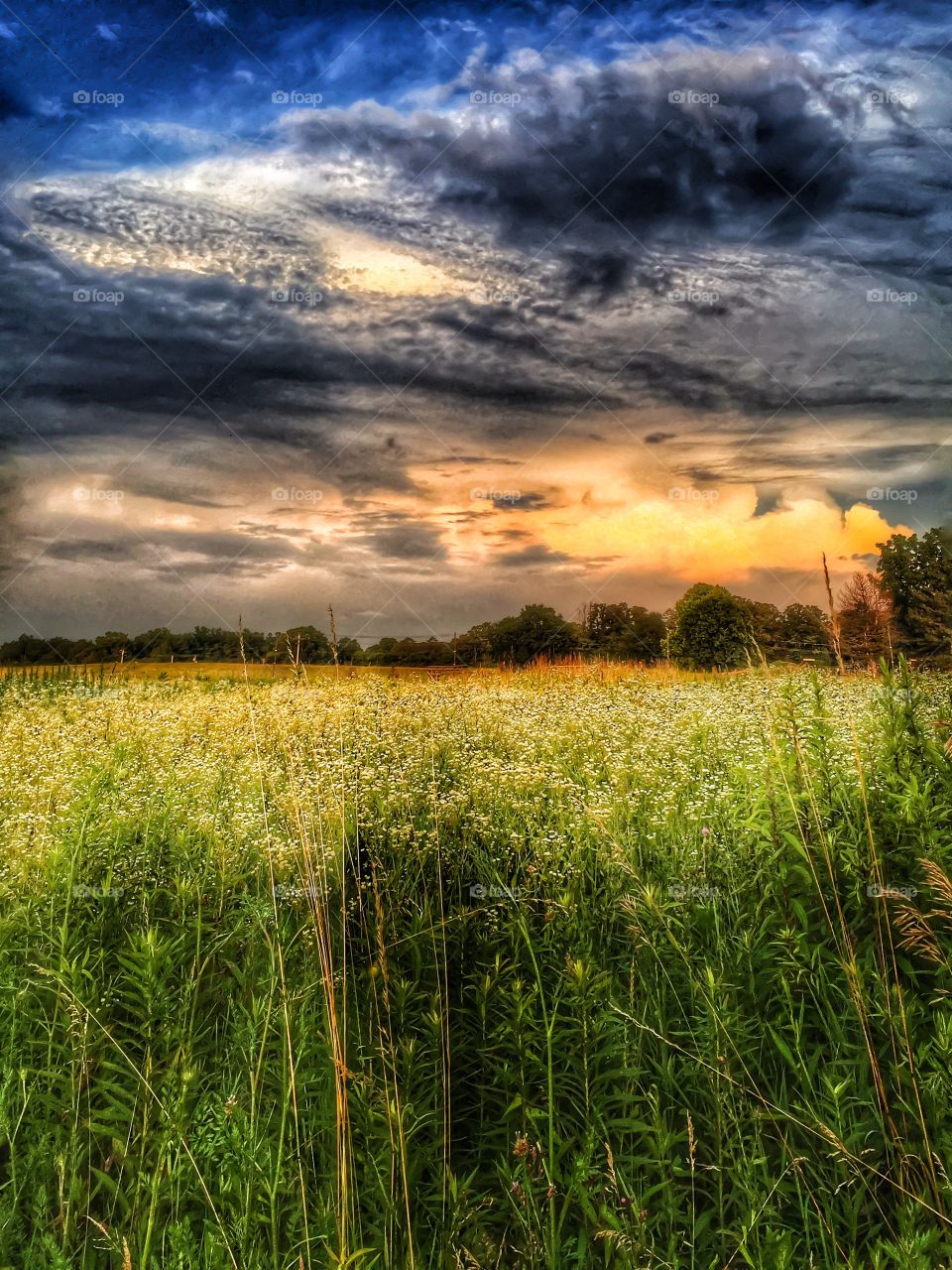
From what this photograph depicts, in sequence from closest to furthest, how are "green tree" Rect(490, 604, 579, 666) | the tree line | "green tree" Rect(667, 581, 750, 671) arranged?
the tree line, "green tree" Rect(490, 604, 579, 666), "green tree" Rect(667, 581, 750, 671)

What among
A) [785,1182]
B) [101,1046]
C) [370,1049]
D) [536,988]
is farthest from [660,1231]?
[101,1046]

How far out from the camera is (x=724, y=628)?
1509cm

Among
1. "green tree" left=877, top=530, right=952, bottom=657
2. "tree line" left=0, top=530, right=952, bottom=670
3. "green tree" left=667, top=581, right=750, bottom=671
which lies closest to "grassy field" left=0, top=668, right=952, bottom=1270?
"tree line" left=0, top=530, right=952, bottom=670

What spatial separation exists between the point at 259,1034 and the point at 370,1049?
1.43ft

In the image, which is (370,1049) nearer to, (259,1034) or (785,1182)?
(259,1034)

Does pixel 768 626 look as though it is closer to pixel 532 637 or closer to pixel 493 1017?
pixel 532 637

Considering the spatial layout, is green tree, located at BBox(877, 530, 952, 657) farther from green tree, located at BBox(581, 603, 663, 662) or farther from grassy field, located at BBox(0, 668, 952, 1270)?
grassy field, located at BBox(0, 668, 952, 1270)

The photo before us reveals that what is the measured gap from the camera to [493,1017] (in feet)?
10.9

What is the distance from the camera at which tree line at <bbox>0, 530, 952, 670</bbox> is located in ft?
26.3

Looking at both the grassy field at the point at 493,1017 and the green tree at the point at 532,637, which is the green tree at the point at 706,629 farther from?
the grassy field at the point at 493,1017

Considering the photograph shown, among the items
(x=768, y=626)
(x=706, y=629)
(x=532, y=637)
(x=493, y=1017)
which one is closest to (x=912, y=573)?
(x=768, y=626)

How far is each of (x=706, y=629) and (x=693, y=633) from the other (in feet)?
0.84

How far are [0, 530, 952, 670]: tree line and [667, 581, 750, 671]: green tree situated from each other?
0.02 m

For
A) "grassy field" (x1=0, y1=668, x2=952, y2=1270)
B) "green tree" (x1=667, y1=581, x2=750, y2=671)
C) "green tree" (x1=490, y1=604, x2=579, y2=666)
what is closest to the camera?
"grassy field" (x1=0, y1=668, x2=952, y2=1270)
